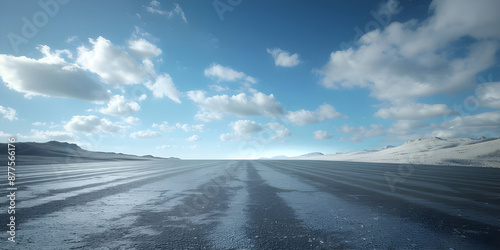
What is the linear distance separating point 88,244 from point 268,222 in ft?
9.50

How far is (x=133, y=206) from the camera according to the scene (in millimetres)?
5125

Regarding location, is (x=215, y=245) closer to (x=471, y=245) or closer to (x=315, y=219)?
(x=315, y=219)

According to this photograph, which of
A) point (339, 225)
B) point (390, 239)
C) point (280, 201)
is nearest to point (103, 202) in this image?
point (280, 201)

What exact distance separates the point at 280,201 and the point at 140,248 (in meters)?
4.05

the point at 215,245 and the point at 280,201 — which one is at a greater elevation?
the point at 215,245

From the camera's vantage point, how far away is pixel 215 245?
2.77 meters

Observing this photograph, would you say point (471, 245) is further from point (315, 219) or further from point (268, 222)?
point (268, 222)

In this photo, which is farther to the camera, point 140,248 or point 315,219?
point 315,219

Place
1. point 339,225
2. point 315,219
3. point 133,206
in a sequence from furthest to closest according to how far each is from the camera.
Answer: point 133,206 < point 315,219 < point 339,225

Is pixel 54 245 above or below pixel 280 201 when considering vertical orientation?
above

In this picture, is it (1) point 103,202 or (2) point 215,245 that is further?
(1) point 103,202

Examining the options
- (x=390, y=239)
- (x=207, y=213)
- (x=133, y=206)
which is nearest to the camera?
(x=390, y=239)

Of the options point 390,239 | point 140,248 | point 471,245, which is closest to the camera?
point 140,248

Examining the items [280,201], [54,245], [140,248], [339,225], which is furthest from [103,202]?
[339,225]
